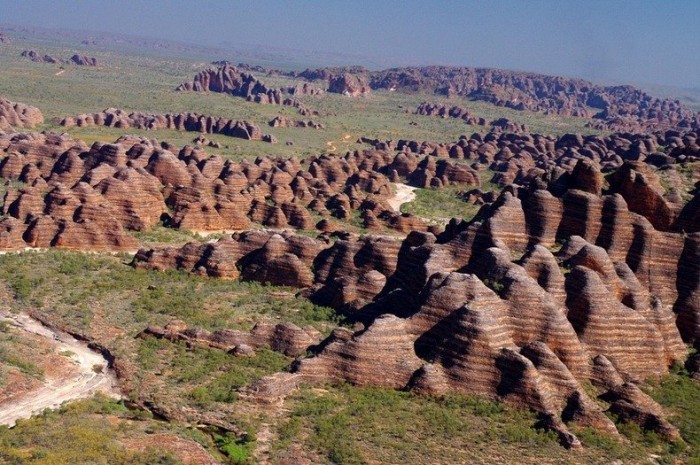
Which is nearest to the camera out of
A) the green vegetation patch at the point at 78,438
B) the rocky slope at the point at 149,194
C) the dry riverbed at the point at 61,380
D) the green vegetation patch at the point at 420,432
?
the green vegetation patch at the point at 78,438

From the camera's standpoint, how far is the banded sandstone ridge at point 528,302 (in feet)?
114

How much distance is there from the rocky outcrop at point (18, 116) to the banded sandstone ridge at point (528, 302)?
85.0 meters

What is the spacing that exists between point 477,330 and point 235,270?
2634 centimetres

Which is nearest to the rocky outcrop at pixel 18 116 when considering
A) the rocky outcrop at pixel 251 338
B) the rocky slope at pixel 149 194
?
the rocky slope at pixel 149 194

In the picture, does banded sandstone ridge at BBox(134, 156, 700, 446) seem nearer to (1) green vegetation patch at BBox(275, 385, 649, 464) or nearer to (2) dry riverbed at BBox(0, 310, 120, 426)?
(1) green vegetation patch at BBox(275, 385, 649, 464)

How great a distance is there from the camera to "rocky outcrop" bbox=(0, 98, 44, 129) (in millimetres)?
121500

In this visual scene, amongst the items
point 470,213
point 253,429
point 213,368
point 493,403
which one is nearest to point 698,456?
point 493,403

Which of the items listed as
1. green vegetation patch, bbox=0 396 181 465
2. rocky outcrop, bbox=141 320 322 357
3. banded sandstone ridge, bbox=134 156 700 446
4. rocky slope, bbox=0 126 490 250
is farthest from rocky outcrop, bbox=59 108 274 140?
green vegetation patch, bbox=0 396 181 465

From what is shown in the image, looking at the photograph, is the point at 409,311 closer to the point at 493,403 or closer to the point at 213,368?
the point at 493,403

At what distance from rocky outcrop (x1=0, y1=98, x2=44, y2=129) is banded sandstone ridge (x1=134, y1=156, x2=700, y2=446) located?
85.0 m

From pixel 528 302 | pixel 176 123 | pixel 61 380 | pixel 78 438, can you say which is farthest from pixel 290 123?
pixel 78 438

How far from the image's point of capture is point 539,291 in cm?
3784

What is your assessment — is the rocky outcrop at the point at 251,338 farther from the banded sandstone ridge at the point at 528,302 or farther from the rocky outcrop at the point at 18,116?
the rocky outcrop at the point at 18,116

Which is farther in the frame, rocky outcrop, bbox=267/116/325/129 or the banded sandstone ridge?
rocky outcrop, bbox=267/116/325/129
